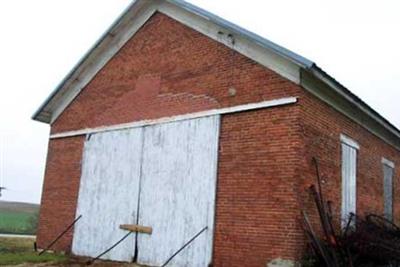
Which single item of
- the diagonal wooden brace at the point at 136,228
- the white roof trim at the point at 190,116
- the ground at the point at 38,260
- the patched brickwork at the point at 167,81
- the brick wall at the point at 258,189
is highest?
the patched brickwork at the point at 167,81

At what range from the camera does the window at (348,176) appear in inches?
493

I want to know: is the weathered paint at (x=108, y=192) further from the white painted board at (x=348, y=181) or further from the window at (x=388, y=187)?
the window at (x=388, y=187)

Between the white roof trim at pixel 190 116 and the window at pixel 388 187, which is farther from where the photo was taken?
the window at pixel 388 187

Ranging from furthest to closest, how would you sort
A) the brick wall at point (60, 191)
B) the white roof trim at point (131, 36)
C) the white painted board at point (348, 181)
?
1. the brick wall at point (60, 191)
2. the white painted board at point (348, 181)
3. the white roof trim at point (131, 36)

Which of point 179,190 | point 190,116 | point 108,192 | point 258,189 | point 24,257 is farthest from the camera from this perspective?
point 108,192

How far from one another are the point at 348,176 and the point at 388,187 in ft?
12.6

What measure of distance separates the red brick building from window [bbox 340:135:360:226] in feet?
0.17

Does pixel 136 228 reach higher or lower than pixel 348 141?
lower

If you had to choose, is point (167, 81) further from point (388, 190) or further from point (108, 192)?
point (388, 190)

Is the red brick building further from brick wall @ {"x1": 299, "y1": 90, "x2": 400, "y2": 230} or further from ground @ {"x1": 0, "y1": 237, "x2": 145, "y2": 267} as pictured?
ground @ {"x1": 0, "y1": 237, "x2": 145, "y2": 267}

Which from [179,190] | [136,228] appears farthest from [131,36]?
[136,228]

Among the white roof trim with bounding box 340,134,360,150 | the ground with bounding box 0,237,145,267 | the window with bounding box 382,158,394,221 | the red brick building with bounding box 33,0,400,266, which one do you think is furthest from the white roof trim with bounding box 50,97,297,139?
the window with bounding box 382,158,394,221

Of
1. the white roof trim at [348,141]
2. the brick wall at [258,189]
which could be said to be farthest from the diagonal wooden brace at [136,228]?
the white roof trim at [348,141]

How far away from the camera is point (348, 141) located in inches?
508
